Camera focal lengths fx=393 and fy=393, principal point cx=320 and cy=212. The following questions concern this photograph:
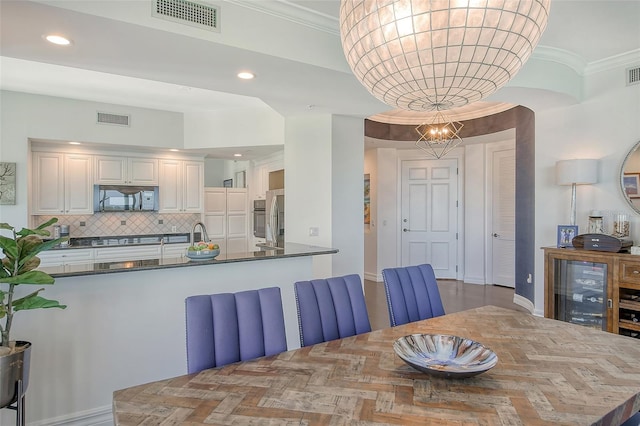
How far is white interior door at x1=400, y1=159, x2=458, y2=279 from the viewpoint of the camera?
7.11m

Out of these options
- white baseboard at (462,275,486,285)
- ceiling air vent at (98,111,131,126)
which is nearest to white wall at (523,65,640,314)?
white baseboard at (462,275,486,285)

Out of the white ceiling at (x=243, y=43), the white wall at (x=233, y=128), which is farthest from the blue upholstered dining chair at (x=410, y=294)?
the white wall at (x=233, y=128)

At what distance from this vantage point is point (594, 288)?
3623 millimetres

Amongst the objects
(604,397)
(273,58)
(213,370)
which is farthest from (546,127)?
(213,370)

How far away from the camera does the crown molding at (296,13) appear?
8.59 ft

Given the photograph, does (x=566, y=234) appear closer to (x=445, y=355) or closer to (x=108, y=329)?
(x=445, y=355)

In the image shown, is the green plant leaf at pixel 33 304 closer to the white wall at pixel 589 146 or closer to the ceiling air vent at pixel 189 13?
the ceiling air vent at pixel 189 13

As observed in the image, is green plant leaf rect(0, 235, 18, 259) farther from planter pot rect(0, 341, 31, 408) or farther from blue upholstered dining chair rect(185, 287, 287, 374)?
blue upholstered dining chair rect(185, 287, 287, 374)

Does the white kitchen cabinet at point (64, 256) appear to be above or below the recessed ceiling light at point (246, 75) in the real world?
below

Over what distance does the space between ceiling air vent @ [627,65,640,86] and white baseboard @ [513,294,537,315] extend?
8.38 ft

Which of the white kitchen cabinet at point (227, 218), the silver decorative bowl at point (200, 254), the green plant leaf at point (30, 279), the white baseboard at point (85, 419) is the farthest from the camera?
the white kitchen cabinet at point (227, 218)

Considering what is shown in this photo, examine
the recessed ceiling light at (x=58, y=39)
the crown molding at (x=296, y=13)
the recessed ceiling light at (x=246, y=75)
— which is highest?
the crown molding at (x=296, y=13)

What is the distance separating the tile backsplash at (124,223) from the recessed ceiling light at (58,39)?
3.73 m

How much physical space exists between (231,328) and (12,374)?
1112mm
